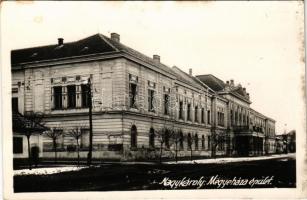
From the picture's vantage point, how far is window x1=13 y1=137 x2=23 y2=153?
5.73 m

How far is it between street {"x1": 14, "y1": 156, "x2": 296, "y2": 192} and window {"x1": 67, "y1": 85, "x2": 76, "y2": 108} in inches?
26.7

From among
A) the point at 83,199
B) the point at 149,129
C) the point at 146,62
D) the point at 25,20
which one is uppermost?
the point at 25,20

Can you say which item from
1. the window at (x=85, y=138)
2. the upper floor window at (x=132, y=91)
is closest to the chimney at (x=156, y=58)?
the upper floor window at (x=132, y=91)

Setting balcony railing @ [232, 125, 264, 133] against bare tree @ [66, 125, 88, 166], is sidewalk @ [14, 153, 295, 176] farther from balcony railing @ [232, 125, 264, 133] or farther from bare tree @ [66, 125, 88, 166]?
balcony railing @ [232, 125, 264, 133]

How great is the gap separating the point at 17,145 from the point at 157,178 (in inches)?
53.5

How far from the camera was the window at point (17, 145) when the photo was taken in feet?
18.8

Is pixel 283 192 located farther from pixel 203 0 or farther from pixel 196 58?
pixel 203 0

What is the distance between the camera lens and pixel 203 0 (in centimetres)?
559

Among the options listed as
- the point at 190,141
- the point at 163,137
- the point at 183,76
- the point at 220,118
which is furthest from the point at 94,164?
the point at 220,118

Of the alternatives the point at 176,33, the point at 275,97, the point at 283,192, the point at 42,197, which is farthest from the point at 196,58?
the point at 42,197

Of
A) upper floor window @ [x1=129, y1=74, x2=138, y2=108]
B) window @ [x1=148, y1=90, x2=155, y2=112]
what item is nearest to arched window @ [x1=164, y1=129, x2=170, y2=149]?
window @ [x1=148, y1=90, x2=155, y2=112]

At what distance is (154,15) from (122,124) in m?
1.14

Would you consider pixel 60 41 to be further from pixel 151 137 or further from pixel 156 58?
pixel 151 137

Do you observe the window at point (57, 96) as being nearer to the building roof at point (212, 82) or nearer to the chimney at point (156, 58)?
the chimney at point (156, 58)
